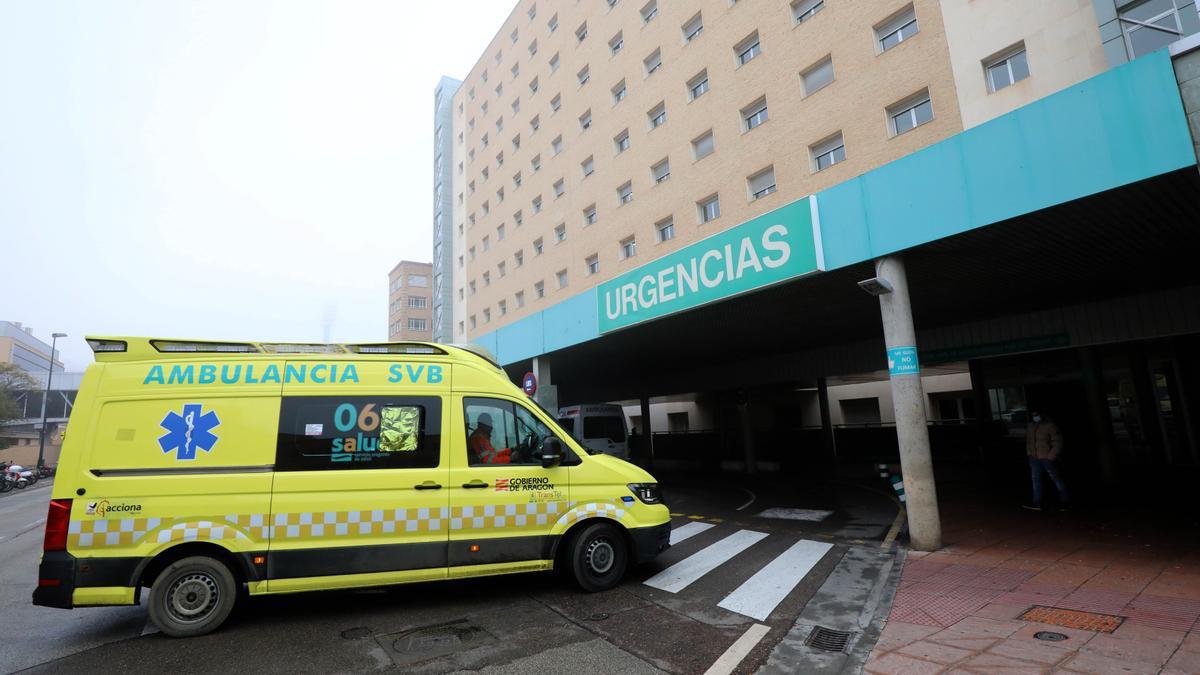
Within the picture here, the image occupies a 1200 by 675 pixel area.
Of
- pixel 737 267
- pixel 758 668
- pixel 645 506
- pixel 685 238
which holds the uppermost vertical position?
pixel 685 238

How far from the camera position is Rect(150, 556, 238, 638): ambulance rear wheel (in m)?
4.79

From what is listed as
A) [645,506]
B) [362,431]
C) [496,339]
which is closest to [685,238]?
[496,339]

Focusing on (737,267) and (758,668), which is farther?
(737,267)

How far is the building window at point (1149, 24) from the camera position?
970cm

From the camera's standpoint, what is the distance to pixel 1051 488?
12.2 m

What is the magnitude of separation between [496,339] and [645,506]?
13414 mm

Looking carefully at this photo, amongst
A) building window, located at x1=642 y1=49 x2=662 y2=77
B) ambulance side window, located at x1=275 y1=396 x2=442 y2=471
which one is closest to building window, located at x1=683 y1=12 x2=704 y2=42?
building window, located at x1=642 y1=49 x2=662 y2=77

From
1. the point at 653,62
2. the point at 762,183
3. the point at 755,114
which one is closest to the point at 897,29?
the point at 755,114

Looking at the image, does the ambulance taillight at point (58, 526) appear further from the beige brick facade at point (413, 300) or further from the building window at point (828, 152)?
the beige brick facade at point (413, 300)

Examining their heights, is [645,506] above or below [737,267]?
below

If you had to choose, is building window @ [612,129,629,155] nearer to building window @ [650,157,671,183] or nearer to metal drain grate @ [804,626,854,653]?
building window @ [650,157,671,183]

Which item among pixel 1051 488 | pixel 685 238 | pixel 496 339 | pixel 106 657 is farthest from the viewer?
pixel 496 339

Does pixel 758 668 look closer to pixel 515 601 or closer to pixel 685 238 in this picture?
pixel 515 601

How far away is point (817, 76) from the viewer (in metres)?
14.2
